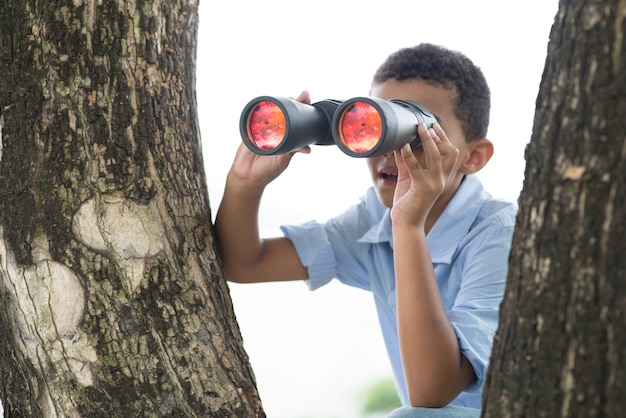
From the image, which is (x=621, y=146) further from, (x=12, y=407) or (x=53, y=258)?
(x=12, y=407)

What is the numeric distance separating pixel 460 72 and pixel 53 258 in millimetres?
887

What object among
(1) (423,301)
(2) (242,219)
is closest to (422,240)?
(1) (423,301)

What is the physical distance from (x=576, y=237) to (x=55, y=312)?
0.73 meters

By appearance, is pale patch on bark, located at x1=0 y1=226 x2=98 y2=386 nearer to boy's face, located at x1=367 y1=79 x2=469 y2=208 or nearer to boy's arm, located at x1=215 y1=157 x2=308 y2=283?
boy's arm, located at x1=215 y1=157 x2=308 y2=283

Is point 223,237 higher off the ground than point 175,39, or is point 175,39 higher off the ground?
point 175,39

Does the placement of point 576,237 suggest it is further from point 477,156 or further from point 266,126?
point 477,156

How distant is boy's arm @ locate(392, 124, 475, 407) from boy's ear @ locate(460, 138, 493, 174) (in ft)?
1.10

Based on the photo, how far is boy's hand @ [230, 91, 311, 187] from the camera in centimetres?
145

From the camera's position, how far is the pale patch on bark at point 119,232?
1.15 meters

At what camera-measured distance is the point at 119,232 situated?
1164mm

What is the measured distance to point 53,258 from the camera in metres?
1.15

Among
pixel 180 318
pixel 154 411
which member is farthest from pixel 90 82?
pixel 154 411

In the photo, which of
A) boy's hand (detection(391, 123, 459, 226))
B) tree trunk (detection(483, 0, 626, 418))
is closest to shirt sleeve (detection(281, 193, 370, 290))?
boy's hand (detection(391, 123, 459, 226))

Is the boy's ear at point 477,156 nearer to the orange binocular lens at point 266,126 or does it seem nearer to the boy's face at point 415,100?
the boy's face at point 415,100
